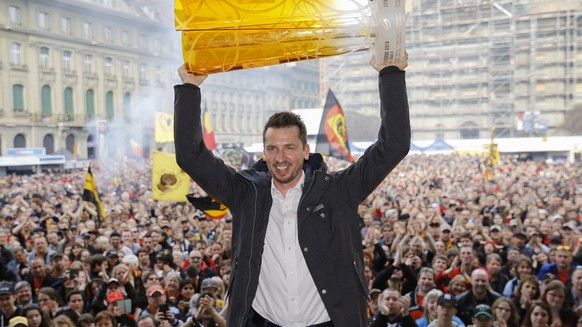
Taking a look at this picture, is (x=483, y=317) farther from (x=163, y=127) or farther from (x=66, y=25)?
(x=66, y=25)

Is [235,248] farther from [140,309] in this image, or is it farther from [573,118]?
[573,118]

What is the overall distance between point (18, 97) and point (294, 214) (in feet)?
158

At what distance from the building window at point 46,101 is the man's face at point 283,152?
48950mm

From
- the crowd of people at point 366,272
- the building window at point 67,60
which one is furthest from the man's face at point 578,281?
the building window at point 67,60

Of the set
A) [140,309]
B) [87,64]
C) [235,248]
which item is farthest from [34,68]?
[235,248]

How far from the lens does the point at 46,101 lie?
48344 mm

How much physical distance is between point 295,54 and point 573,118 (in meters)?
53.9

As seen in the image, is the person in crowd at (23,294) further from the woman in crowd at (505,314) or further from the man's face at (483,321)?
the woman in crowd at (505,314)

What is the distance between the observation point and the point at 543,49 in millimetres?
52562

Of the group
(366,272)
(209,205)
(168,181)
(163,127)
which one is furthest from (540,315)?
(163,127)

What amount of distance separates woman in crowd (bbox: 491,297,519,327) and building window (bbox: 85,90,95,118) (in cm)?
4913

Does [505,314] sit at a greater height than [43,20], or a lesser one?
lesser

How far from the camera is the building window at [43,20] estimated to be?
46375 mm

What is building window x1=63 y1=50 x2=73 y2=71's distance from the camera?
4894cm
